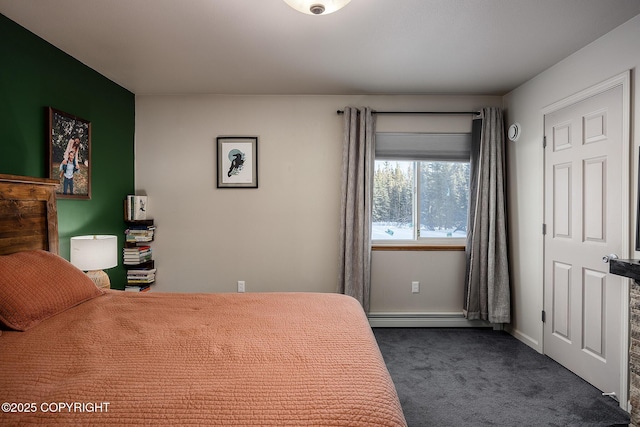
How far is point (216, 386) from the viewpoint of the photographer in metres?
1.03

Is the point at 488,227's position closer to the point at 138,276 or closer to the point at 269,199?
the point at 269,199

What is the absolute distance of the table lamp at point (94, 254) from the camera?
98.8 inches

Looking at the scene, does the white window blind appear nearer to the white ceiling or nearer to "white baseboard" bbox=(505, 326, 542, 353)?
the white ceiling

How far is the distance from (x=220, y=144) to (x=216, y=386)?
9.86 ft

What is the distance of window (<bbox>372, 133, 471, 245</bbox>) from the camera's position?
12.3 feet

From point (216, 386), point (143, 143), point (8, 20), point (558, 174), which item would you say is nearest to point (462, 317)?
point (558, 174)

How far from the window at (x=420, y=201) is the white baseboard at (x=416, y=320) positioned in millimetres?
798

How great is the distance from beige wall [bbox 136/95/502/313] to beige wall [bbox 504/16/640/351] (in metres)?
0.54

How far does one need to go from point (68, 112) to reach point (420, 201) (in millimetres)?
3380

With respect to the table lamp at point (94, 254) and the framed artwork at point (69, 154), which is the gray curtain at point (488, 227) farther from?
the framed artwork at point (69, 154)

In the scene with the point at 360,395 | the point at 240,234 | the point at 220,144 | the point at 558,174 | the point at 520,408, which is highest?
the point at 220,144

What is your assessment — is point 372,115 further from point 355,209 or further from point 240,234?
point 240,234

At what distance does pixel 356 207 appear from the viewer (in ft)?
11.6

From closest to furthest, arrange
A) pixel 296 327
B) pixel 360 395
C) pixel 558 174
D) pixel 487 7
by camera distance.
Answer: pixel 360 395 < pixel 296 327 < pixel 487 7 < pixel 558 174
